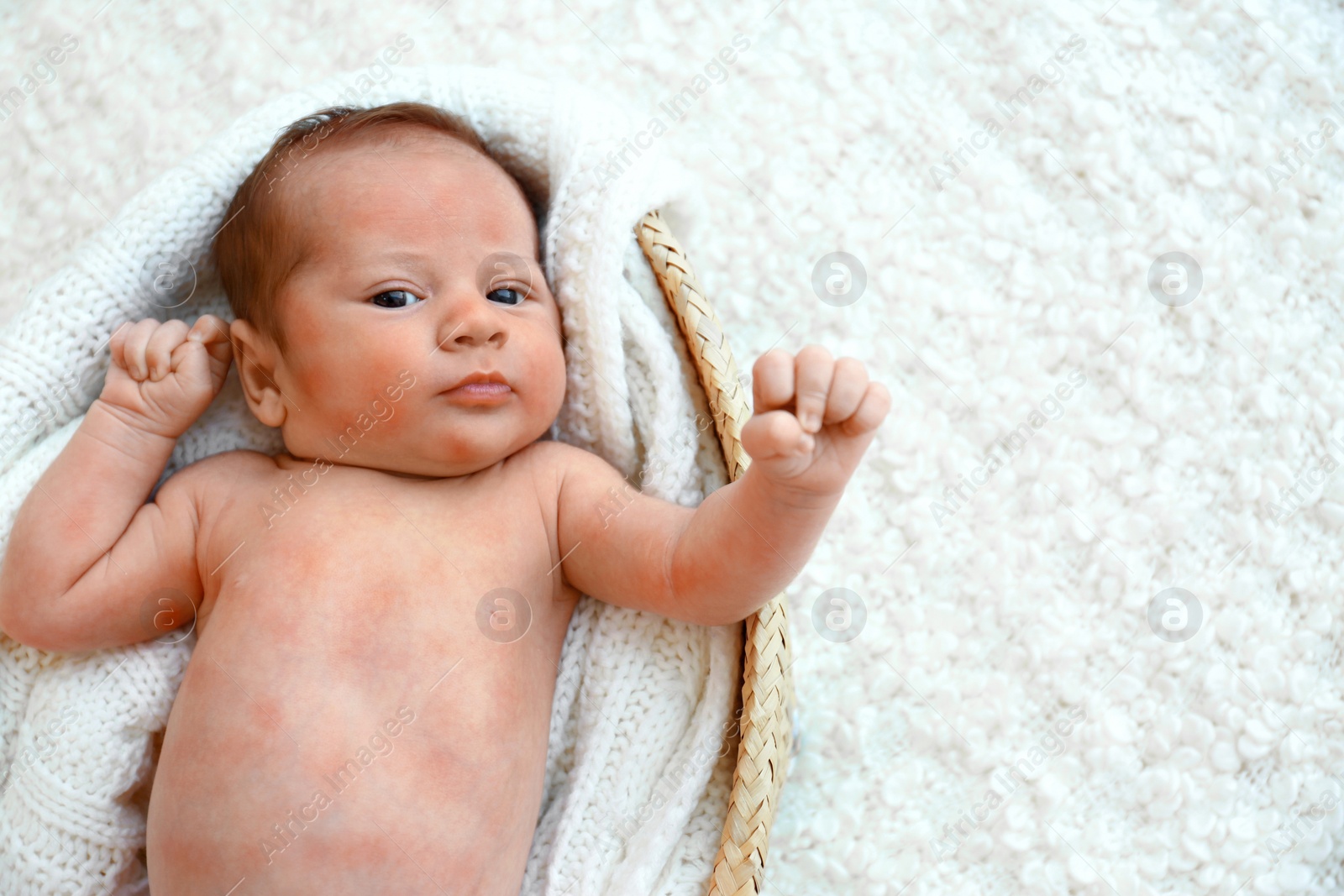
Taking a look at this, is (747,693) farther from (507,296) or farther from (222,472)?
(222,472)

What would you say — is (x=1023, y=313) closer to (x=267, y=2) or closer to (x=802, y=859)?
(x=802, y=859)

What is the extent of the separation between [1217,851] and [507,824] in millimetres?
815

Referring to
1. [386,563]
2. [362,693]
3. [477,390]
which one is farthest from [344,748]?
[477,390]

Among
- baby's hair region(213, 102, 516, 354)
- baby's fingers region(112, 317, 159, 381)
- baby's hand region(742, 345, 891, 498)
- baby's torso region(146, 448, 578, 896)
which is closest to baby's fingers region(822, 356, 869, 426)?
baby's hand region(742, 345, 891, 498)

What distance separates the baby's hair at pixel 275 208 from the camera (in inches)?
44.5

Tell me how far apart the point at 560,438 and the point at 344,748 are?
0.43m

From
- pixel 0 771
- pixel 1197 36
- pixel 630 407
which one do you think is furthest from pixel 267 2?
pixel 1197 36

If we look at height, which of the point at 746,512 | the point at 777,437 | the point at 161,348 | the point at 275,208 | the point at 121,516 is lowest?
the point at 121,516

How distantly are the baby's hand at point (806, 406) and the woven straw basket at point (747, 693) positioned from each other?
0.25 meters

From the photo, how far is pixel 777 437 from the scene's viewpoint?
0.82 m

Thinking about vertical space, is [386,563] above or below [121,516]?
above

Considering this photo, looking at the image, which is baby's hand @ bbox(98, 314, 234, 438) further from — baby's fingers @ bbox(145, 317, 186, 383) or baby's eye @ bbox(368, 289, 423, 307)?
baby's eye @ bbox(368, 289, 423, 307)

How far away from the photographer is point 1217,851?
1283mm

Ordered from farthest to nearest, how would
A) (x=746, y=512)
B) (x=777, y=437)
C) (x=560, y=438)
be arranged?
(x=560, y=438)
(x=746, y=512)
(x=777, y=437)
